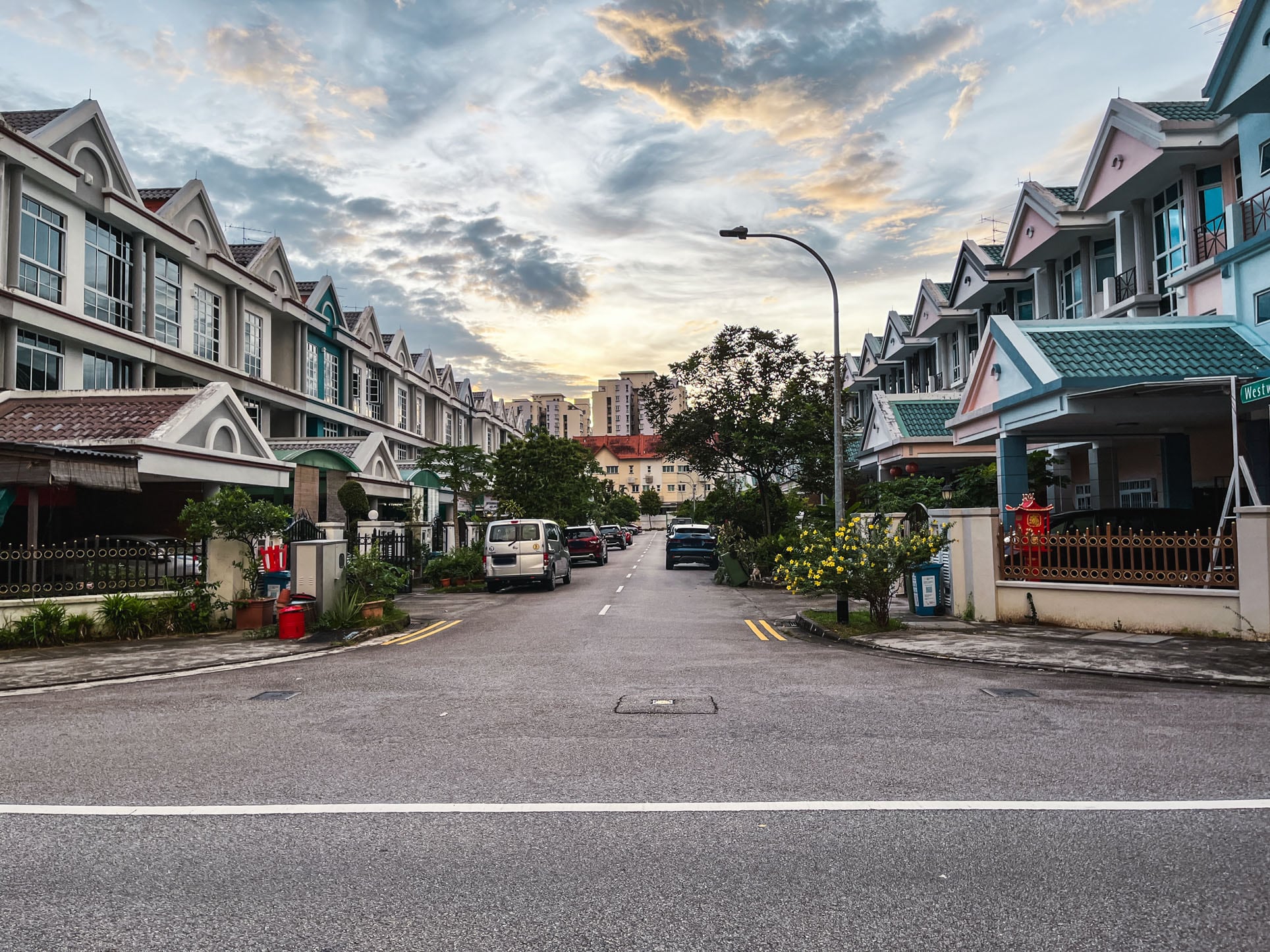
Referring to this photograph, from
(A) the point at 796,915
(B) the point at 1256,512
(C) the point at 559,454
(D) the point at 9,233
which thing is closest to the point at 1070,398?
(B) the point at 1256,512

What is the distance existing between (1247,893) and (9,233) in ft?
76.0

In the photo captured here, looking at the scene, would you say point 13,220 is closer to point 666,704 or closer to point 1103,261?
point 666,704

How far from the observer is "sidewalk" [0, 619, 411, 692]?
10977 millimetres

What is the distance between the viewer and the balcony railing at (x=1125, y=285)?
2162 centimetres

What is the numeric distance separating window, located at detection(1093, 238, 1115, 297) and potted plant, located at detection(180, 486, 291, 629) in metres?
20.8

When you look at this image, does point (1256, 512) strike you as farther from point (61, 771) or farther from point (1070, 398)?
point (61, 771)

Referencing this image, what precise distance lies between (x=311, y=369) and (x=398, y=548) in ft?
37.7

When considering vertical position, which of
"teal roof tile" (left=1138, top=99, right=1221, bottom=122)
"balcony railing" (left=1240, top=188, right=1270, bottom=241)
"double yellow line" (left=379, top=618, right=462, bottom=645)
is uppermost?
"teal roof tile" (left=1138, top=99, right=1221, bottom=122)

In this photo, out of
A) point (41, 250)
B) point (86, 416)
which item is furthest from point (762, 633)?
point (41, 250)

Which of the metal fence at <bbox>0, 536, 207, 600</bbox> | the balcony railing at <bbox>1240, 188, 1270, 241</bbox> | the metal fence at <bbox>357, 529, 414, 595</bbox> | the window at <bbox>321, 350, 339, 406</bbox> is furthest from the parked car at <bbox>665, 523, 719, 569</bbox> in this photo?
the metal fence at <bbox>0, 536, 207, 600</bbox>

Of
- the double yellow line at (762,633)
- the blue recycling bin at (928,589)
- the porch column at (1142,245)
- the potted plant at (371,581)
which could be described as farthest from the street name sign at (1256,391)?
the potted plant at (371,581)

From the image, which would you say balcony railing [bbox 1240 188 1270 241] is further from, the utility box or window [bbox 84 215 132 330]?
window [bbox 84 215 132 330]

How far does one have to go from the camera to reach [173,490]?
20953 millimetres

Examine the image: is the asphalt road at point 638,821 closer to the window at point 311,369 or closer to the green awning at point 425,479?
the green awning at point 425,479
